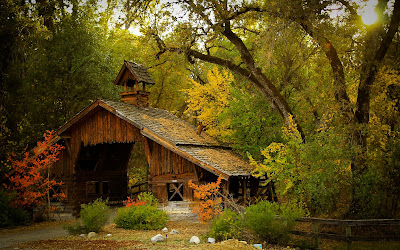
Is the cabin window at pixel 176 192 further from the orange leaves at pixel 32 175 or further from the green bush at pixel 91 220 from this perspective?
the orange leaves at pixel 32 175

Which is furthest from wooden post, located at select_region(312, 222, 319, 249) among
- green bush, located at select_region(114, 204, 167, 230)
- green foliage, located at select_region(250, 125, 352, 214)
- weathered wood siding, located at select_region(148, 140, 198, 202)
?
weathered wood siding, located at select_region(148, 140, 198, 202)

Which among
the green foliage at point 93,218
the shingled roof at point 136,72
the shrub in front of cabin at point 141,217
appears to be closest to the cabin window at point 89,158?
the shingled roof at point 136,72

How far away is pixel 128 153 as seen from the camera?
1076 inches

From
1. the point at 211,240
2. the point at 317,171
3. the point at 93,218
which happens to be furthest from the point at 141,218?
the point at 317,171

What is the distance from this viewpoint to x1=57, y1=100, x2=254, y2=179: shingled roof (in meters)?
18.2

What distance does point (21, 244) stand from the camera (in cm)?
1475

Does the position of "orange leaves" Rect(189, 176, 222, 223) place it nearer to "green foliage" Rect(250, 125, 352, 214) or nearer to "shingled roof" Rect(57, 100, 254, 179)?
"shingled roof" Rect(57, 100, 254, 179)

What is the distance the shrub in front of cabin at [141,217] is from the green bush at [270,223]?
5.38 m

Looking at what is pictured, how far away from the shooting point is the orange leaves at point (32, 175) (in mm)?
21062

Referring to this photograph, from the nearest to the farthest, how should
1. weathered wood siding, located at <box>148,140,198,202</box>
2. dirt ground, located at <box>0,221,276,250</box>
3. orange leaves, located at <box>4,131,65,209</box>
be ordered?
dirt ground, located at <box>0,221,276,250</box> < weathered wood siding, located at <box>148,140,198,202</box> < orange leaves, located at <box>4,131,65,209</box>

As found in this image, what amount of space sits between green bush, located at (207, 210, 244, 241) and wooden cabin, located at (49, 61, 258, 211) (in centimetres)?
343

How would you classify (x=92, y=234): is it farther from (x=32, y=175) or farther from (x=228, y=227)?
(x=32, y=175)

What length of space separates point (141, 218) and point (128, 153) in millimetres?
10220

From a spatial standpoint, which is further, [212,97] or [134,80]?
[212,97]
